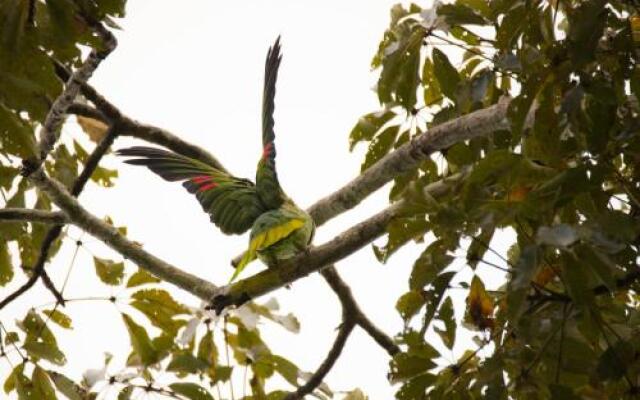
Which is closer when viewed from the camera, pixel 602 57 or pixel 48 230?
pixel 602 57

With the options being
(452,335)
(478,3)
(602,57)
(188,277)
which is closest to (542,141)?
(602,57)

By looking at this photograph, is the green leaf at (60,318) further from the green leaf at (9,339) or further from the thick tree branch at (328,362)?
the thick tree branch at (328,362)

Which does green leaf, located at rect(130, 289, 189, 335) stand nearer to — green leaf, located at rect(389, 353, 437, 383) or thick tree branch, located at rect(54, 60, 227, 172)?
thick tree branch, located at rect(54, 60, 227, 172)

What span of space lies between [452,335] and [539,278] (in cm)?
30

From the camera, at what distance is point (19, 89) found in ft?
6.84

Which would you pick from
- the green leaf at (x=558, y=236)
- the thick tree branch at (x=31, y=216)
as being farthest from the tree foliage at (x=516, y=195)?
the thick tree branch at (x=31, y=216)

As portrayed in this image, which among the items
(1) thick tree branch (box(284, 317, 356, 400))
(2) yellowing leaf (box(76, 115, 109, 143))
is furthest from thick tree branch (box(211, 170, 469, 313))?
(2) yellowing leaf (box(76, 115, 109, 143))

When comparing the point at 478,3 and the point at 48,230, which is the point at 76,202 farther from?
the point at 478,3

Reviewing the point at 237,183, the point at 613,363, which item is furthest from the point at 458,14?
the point at 237,183

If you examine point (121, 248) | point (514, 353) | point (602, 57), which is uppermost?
point (121, 248)

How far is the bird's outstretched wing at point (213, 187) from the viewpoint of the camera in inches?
130

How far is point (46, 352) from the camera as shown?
2953 mm

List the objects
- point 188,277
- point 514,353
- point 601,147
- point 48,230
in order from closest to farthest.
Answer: point 601,147 < point 514,353 < point 188,277 < point 48,230

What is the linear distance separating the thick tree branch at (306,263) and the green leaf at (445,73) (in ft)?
1.34
